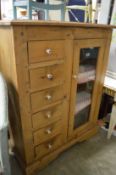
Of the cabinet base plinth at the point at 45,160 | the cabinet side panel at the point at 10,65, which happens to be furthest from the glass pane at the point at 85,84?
the cabinet side panel at the point at 10,65

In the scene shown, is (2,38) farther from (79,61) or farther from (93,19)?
(93,19)

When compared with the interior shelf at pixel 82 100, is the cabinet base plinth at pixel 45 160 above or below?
below

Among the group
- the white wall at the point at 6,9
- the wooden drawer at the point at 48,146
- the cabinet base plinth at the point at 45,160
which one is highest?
the white wall at the point at 6,9

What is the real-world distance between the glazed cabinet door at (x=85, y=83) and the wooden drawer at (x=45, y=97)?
13 centimetres

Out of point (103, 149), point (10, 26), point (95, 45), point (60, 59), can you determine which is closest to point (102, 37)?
point (95, 45)

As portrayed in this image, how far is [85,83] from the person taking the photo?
54.0 inches

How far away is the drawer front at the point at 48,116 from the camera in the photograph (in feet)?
3.54

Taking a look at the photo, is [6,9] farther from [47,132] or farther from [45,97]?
[47,132]

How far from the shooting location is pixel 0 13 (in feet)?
4.39

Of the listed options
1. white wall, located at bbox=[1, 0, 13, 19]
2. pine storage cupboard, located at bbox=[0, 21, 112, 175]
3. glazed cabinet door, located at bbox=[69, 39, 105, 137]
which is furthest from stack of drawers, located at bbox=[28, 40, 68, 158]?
white wall, located at bbox=[1, 0, 13, 19]

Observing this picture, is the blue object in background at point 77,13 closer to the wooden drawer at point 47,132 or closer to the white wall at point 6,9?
the white wall at point 6,9

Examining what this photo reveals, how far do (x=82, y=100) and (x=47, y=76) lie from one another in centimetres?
57

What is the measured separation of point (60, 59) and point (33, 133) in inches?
22.0

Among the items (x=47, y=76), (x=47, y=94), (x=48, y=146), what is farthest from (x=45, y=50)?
(x=48, y=146)
